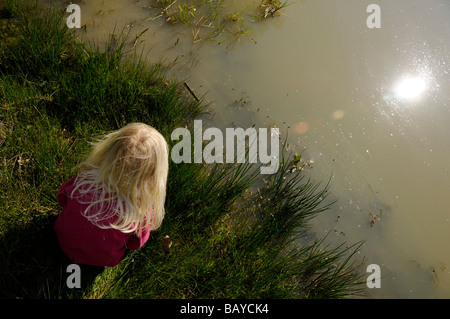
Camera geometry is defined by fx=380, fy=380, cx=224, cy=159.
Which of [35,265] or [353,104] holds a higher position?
[353,104]

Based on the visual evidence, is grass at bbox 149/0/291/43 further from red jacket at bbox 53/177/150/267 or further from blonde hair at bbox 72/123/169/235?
red jacket at bbox 53/177/150/267

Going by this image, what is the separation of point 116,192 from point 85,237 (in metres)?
0.28

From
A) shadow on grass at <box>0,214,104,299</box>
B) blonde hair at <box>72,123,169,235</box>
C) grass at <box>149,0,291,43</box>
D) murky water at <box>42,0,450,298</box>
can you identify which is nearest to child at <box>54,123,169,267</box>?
blonde hair at <box>72,123,169,235</box>

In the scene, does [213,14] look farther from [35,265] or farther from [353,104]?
[35,265]

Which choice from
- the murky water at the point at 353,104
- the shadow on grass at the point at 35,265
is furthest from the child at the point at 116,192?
the murky water at the point at 353,104

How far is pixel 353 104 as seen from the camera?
314 cm

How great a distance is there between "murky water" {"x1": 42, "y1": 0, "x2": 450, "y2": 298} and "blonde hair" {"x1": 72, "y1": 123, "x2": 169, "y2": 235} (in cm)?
128

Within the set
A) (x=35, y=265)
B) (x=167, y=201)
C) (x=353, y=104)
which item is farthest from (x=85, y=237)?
(x=353, y=104)

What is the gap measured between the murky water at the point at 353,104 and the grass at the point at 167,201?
8.9 inches

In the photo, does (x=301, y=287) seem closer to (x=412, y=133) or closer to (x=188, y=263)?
(x=188, y=263)

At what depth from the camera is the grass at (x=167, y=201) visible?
2143mm

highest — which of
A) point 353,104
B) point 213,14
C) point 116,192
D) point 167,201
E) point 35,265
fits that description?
point 213,14
